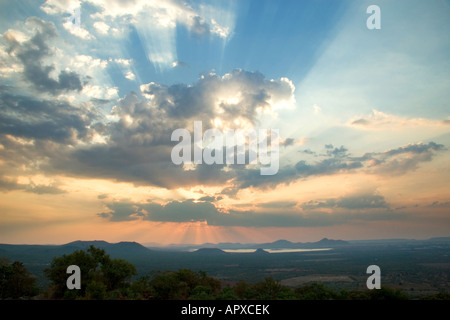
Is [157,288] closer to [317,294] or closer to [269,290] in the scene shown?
[269,290]

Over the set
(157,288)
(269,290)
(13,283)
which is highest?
(269,290)

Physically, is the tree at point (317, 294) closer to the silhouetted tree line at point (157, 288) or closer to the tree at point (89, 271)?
the silhouetted tree line at point (157, 288)

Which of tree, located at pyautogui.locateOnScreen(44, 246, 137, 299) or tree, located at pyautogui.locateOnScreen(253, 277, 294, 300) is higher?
tree, located at pyautogui.locateOnScreen(44, 246, 137, 299)

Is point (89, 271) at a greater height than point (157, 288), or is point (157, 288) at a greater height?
point (89, 271)


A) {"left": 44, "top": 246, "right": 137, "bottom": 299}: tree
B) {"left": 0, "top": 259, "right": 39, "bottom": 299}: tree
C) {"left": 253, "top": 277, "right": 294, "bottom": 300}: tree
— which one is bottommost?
{"left": 0, "top": 259, "right": 39, "bottom": 299}: tree

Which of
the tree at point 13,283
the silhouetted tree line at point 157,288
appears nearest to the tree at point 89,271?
the silhouetted tree line at point 157,288
